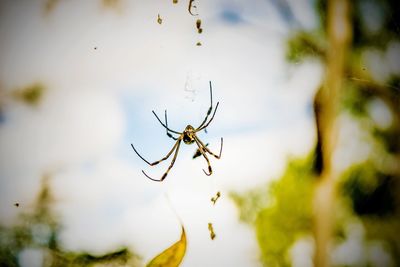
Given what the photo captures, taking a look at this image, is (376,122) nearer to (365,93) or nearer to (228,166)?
(365,93)

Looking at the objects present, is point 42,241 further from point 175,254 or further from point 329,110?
point 329,110

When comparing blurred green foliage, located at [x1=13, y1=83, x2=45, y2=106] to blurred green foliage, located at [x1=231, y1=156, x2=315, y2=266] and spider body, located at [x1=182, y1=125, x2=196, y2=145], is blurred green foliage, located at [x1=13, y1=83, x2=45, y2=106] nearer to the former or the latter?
spider body, located at [x1=182, y1=125, x2=196, y2=145]

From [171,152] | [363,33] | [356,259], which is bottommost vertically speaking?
[356,259]

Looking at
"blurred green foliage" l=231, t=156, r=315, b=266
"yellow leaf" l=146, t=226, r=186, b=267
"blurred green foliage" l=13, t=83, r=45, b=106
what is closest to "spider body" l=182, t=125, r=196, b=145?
"blurred green foliage" l=231, t=156, r=315, b=266

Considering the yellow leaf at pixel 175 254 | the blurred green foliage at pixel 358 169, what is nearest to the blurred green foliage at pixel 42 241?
the yellow leaf at pixel 175 254

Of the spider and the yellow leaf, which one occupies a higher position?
the spider

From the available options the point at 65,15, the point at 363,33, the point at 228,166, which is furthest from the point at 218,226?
the point at 65,15

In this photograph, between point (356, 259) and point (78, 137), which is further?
point (78, 137)

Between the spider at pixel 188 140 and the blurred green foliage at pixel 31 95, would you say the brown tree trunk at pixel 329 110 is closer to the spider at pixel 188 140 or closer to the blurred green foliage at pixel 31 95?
the spider at pixel 188 140

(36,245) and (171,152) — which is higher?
(171,152)

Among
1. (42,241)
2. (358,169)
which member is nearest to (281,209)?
(358,169)
